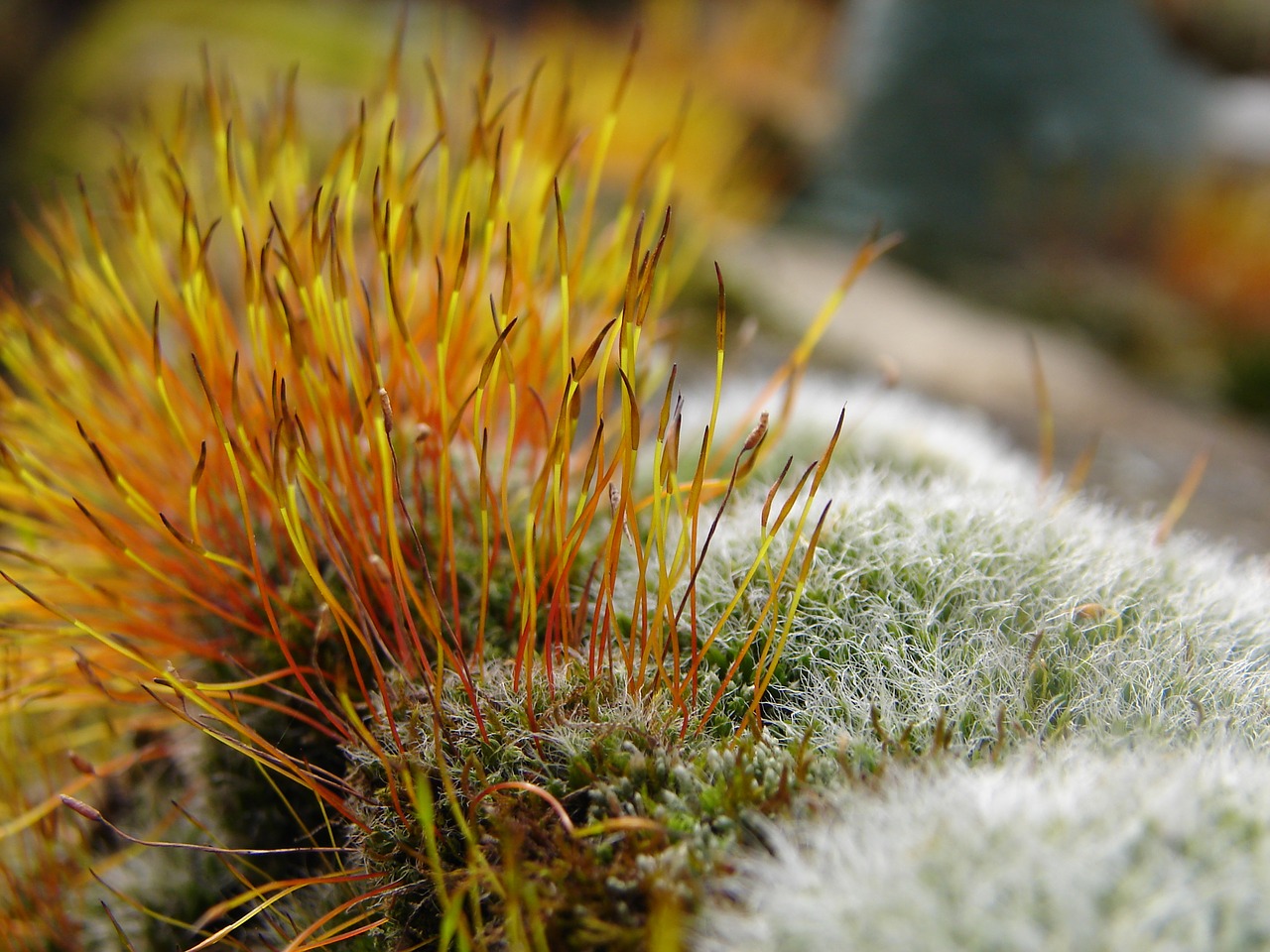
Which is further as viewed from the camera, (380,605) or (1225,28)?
(1225,28)

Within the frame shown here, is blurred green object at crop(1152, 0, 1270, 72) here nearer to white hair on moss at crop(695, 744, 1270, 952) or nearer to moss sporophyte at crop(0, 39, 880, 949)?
moss sporophyte at crop(0, 39, 880, 949)

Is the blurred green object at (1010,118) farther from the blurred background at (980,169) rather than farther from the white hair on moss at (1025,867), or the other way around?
the white hair on moss at (1025,867)

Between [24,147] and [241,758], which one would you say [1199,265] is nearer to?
[241,758]

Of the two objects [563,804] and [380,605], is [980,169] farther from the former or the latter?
[563,804]

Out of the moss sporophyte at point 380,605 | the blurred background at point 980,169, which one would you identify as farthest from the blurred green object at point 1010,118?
the moss sporophyte at point 380,605

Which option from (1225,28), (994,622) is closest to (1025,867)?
(994,622)

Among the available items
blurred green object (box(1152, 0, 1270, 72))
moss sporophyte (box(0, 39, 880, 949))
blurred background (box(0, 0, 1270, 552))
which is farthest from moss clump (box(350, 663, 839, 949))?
blurred green object (box(1152, 0, 1270, 72))
